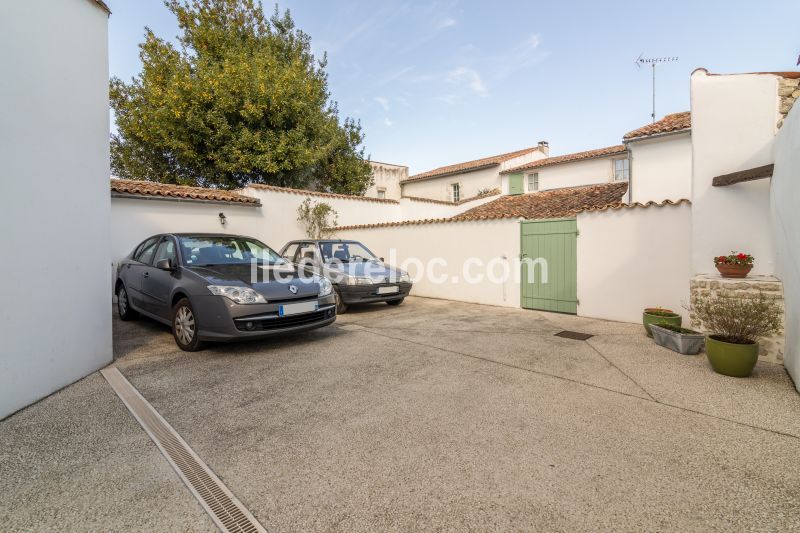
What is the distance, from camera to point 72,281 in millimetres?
3607

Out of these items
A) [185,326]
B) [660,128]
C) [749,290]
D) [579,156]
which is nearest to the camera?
[749,290]

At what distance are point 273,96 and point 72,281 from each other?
11876 mm

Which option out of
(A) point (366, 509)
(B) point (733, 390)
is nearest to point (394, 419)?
(A) point (366, 509)

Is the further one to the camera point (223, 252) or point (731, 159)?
point (223, 252)

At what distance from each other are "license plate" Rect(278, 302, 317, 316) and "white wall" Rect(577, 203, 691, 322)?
516 cm

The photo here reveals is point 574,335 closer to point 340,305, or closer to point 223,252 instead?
point 340,305

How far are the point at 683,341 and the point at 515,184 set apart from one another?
17.2 meters

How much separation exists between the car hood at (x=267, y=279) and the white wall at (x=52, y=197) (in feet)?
3.64

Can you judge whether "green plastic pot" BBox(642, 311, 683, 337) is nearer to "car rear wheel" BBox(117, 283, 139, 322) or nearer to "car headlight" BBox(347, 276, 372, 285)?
"car headlight" BBox(347, 276, 372, 285)

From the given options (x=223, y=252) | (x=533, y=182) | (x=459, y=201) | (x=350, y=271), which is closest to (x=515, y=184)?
(x=533, y=182)

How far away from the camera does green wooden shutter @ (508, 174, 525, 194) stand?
20.3 m

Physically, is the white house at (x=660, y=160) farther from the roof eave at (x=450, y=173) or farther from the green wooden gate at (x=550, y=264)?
the roof eave at (x=450, y=173)

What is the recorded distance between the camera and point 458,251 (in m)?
9.22

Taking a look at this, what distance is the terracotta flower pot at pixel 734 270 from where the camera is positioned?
4484 mm
